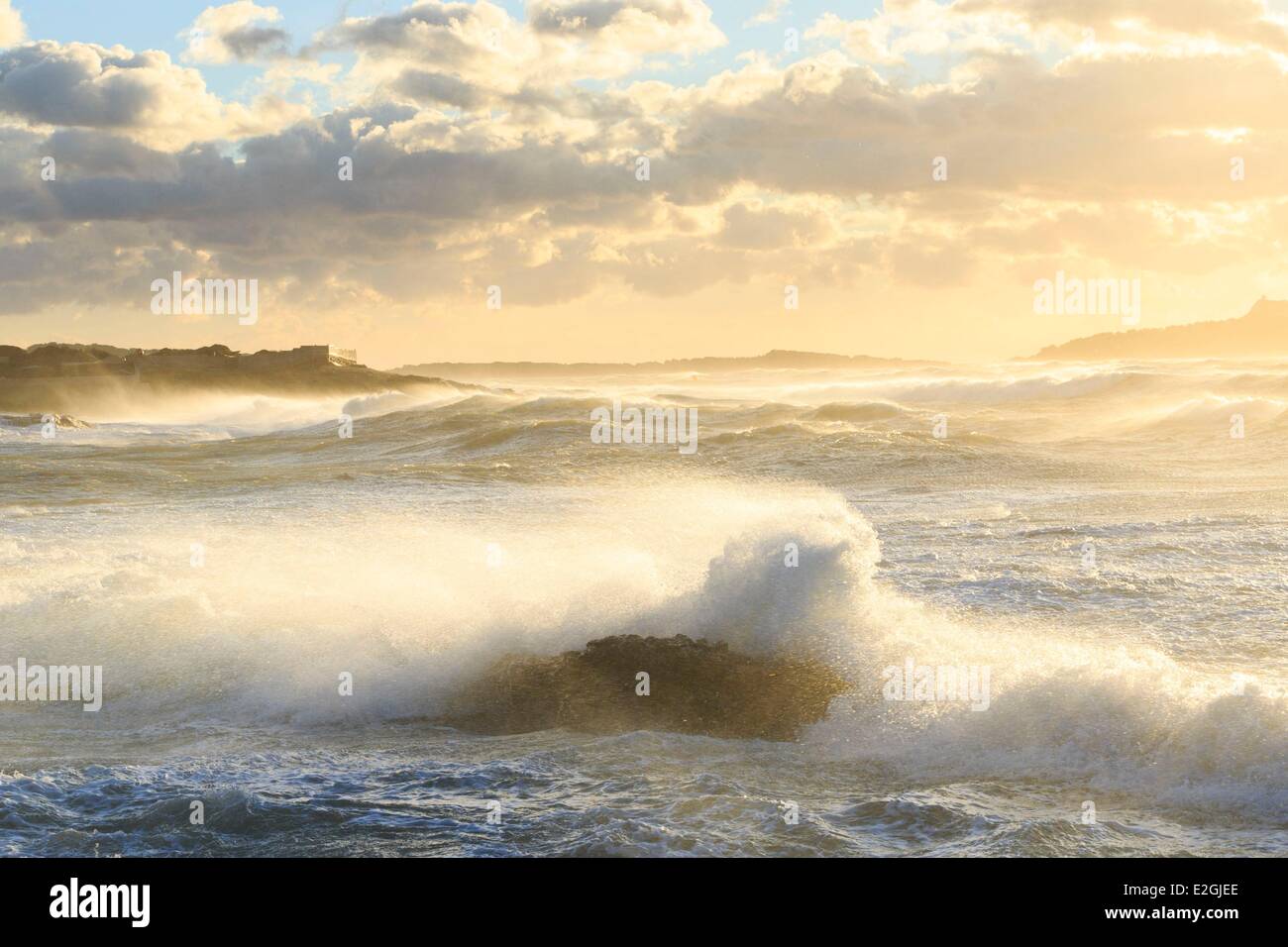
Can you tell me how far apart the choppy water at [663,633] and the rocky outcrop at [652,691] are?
24 centimetres

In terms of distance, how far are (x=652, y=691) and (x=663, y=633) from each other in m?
1.20

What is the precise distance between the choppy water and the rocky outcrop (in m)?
0.24

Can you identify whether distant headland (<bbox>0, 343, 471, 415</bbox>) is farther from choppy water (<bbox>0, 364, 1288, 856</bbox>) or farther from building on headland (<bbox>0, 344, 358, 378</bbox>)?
choppy water (<bbox>0, 364, 1288, 856</bbox>)

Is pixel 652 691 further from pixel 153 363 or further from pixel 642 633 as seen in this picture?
pixel 153 363

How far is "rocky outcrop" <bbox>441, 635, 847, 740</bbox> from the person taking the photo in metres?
9.48

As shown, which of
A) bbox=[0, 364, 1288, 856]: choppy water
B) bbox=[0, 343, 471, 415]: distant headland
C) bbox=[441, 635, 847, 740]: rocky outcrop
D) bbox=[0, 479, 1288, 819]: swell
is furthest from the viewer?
bbox=[0, 343, 471, 415]: distant headland

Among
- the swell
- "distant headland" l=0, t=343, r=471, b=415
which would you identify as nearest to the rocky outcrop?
the swell

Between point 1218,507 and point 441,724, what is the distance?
529 inches

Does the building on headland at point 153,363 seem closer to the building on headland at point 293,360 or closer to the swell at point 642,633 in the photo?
the building on headland at point 293,360

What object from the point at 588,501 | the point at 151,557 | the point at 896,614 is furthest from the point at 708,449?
the point at 896,614

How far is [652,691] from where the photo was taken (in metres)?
10.1

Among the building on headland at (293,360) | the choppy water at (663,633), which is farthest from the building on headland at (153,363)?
the choppy water at (663,633)
